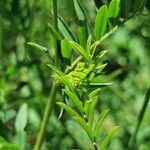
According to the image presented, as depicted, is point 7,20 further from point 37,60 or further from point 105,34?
point 105,34

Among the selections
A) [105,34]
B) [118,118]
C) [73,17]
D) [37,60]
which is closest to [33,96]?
[37,60]

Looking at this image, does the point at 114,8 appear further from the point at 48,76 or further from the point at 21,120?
the point at 48,76

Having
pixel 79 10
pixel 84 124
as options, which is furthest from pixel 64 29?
pixel 84 124

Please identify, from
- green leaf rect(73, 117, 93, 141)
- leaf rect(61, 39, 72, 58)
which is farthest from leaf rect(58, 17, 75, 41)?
green leaf rect(73, 117, 93, 141)

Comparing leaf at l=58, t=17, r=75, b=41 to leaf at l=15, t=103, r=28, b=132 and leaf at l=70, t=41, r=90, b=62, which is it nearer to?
leaf at l=70, t=41, r=90, b=62

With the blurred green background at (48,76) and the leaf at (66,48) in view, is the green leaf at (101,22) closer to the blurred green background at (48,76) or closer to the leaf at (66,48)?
the leaf at (66,48)
